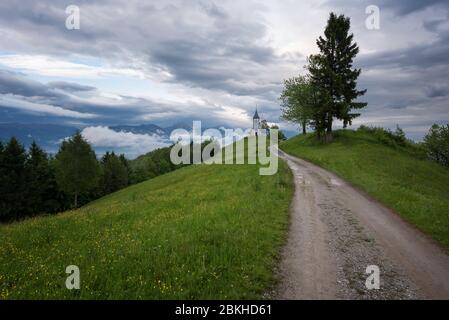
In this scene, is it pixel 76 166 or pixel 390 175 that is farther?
pixel 76 166

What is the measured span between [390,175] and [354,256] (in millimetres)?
24125

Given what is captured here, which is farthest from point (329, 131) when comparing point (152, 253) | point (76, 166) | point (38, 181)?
point (38, 181)

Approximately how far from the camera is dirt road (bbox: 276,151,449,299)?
9977 millimetres

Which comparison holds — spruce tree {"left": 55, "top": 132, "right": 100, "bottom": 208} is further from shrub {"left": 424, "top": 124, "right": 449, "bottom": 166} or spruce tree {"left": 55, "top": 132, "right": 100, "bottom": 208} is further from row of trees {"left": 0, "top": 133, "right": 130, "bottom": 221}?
shrub {"left": 424, "top": 124, "right": 449, "bottom": 166}

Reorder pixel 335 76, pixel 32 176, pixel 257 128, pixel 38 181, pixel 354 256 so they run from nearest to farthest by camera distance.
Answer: pixel 354 256 < pixel 335 76 < pixel 32 176 < pixel 38 181 < pixel 257 128

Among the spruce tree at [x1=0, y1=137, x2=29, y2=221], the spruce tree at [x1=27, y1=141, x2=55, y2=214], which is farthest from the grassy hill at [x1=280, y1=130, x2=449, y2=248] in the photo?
the spruce tree at [x1=0, y1=137, x2=29, y2=221]

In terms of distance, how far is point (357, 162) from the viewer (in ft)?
126

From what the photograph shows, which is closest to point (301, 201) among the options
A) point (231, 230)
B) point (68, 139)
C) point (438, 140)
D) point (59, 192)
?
point (231, 230)

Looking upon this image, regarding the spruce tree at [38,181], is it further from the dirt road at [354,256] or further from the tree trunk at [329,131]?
the dirt road at [354,256]

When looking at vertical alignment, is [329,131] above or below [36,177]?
above

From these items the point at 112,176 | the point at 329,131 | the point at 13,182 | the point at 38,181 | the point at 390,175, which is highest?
the point at 329,131

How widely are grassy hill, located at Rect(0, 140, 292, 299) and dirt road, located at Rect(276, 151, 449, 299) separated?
93 cm

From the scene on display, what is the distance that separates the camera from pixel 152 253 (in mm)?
11914

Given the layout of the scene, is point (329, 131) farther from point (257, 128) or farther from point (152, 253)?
point (257, 128)
